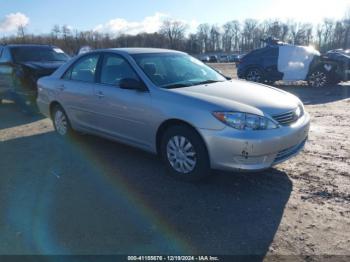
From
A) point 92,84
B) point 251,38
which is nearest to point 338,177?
point 92,84

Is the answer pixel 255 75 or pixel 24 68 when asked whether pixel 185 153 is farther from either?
pixel 255 75

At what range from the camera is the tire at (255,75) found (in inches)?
523

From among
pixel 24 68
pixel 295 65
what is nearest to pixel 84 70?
pixel 24 68

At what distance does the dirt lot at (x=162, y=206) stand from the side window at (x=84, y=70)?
3.94 ft

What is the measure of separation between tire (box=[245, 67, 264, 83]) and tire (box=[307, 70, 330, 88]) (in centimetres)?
176

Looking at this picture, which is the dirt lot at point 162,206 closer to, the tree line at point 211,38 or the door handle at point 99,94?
the door handle at point 99,94

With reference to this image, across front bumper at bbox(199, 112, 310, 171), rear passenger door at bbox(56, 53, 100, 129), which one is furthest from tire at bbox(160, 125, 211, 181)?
rear passenger door at bbox(56, 53, 100, 129)

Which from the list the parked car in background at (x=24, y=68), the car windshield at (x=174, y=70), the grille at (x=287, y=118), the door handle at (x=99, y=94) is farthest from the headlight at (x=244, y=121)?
the parked car in background at (x=24, y=68)

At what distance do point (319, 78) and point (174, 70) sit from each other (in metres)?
9.38

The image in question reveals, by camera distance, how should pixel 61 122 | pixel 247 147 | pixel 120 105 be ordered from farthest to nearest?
pixel 61 122 → pixel 120 105 → pixel 247 147

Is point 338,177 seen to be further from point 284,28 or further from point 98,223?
point 284,28

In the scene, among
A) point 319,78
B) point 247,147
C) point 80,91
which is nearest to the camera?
point 247,147

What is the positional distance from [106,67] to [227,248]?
330 centimetres

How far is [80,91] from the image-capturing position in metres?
5.41
